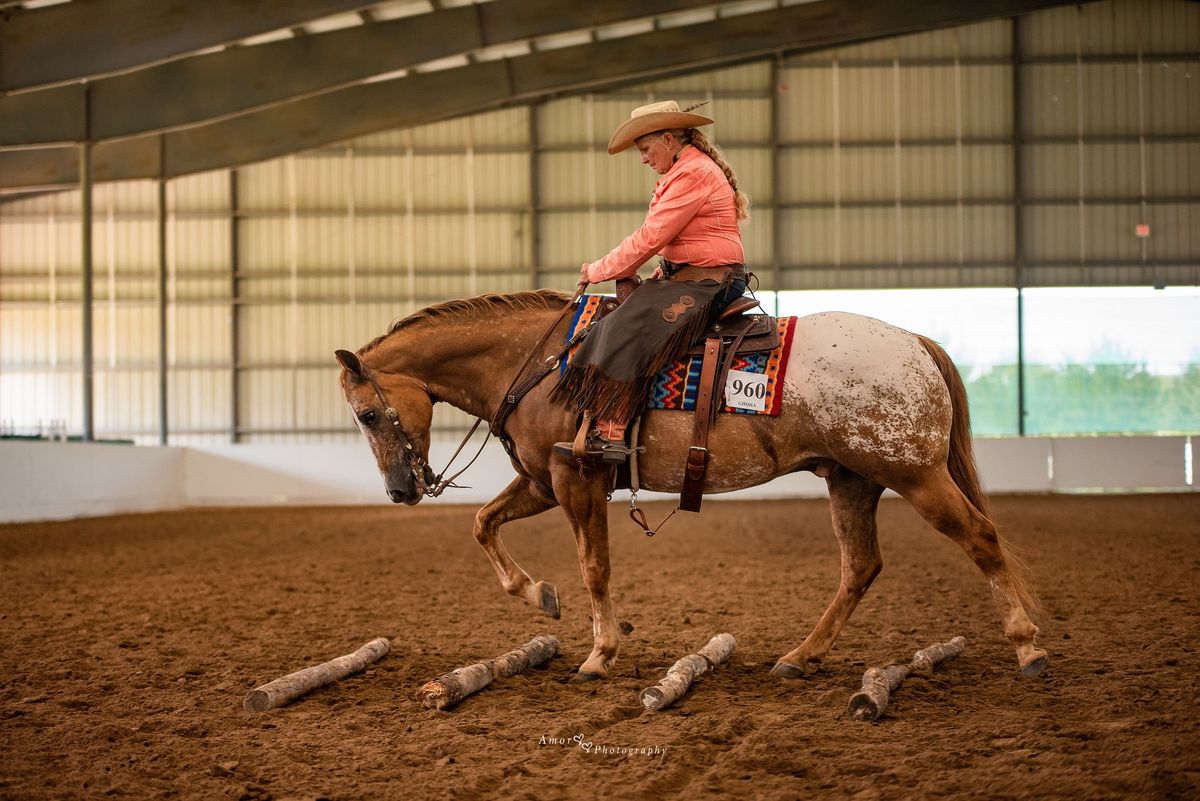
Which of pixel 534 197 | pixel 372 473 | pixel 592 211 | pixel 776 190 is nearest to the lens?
pixel 372 473

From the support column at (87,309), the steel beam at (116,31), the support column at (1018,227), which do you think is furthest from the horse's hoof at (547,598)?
the support column at (1018,227)

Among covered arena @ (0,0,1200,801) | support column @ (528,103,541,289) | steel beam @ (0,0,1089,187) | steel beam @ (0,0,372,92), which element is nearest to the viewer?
covered arena @ (0,0,1200,801)

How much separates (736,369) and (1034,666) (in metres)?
1.89

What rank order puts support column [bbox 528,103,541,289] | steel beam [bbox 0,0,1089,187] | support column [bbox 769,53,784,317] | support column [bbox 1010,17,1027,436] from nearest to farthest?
steel beam [bbox 0,0,1089,187] < support column [bbox 1010,17,1027,436] < support column [bbox 769,53,784,317] < support column [bbox 528,103,541,289]

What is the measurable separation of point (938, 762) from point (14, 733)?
11.7 ft

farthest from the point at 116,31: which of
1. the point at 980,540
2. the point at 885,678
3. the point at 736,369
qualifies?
the point at 885,678

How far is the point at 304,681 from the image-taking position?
4.79m

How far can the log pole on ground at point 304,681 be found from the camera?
4578 millimetres

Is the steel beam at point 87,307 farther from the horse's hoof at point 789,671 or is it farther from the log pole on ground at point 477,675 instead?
the horse's hoof at point 789,671

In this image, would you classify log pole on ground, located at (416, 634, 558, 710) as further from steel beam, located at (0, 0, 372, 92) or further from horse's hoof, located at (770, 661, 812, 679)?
steel beam, located at (0, 0, 372, 92)

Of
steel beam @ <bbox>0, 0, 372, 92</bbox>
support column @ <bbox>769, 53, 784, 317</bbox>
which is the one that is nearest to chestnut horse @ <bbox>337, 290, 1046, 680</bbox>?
steel beam @ <bbox>0, 0, 372, 92</bbox>

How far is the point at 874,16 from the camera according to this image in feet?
74.6

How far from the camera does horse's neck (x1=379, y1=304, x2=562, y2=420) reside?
18.1 ft

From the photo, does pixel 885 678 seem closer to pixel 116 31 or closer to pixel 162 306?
pixel 116 31
